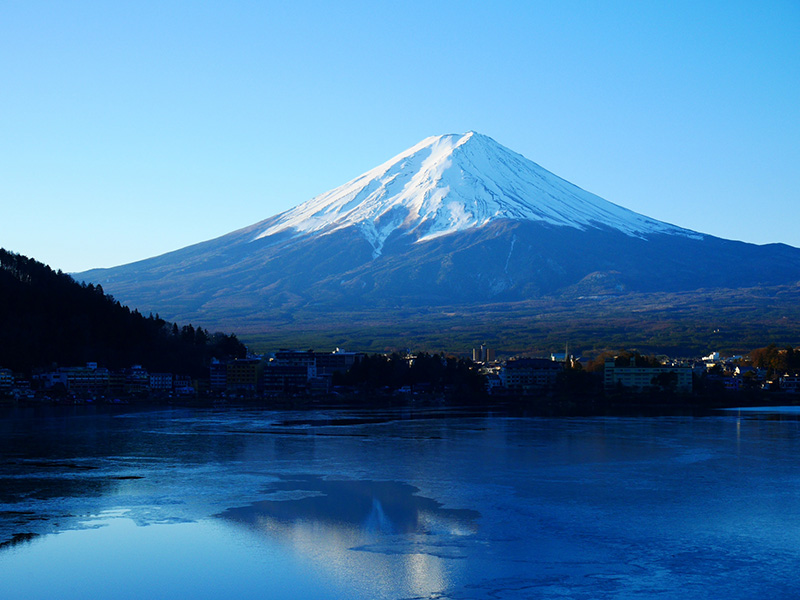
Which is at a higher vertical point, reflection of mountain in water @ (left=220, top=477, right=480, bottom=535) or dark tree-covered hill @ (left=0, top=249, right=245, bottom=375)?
dark tree-covered hill @ (left=0, top=249, right=245, bottom=375)

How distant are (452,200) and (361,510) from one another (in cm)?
10590

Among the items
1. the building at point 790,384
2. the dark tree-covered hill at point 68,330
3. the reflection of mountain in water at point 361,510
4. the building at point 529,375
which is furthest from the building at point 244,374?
the reflection of mountain in water at point 361,510

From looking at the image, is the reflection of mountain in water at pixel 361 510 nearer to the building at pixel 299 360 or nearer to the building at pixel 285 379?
the building at pixel 285 379

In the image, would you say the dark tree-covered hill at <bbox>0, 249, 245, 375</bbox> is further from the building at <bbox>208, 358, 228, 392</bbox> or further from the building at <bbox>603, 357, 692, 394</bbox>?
the building at <bbox>603, 357, 692, 394</bbox>

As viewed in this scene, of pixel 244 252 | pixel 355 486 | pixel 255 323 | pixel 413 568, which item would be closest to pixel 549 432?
pixel 355 486

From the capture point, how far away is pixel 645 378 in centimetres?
4359

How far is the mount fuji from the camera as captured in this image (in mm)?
95875

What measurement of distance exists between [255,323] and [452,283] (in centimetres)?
2480

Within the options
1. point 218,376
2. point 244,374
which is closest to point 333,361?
point 244,374

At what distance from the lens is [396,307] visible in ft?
301

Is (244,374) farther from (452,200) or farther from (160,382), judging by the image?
(452,200)

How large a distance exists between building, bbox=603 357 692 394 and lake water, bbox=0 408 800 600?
69.7 feet

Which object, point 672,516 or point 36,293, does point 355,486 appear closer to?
point 672,516

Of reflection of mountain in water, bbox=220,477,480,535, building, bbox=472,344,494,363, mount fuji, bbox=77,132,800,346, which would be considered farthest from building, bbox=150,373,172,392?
mount fuji, bbox=77,132,800,346
